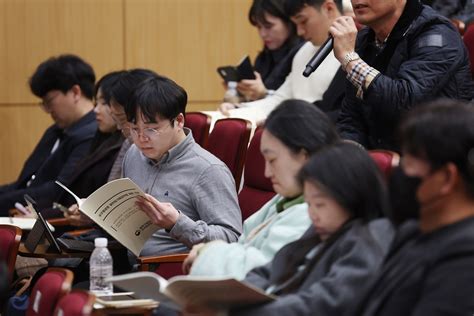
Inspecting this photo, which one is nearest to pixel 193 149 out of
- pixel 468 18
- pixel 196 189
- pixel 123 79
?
pixel 196 189

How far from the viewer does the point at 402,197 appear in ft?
7.02

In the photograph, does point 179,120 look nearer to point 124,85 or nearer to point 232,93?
point 124,85

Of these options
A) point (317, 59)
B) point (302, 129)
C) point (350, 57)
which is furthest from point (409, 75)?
point (302, 129)

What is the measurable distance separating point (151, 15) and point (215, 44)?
472 mm

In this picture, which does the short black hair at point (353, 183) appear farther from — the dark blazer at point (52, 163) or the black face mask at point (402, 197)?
the dark blazer at point (52, 163)

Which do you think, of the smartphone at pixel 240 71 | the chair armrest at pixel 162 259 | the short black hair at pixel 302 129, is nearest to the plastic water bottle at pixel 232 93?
the smartphone at pixel 240 71

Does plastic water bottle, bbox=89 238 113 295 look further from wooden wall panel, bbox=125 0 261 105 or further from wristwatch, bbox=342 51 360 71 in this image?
wooden wall panel, bbox=125 0 261 105

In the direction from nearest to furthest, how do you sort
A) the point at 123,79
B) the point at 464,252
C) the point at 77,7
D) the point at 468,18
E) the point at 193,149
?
the point at 464,252, the point at 193,149, the point at 123,79, the point at 468,18, the point at 77,7

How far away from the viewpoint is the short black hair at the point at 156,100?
3.46 metres

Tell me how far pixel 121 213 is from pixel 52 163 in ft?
6.43

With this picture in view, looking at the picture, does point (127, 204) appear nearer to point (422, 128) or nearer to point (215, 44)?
point (422, 128)

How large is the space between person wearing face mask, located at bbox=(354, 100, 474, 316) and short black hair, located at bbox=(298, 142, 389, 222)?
7.0 inches

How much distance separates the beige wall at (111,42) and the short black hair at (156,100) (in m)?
3.08

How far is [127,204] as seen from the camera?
325 cm
